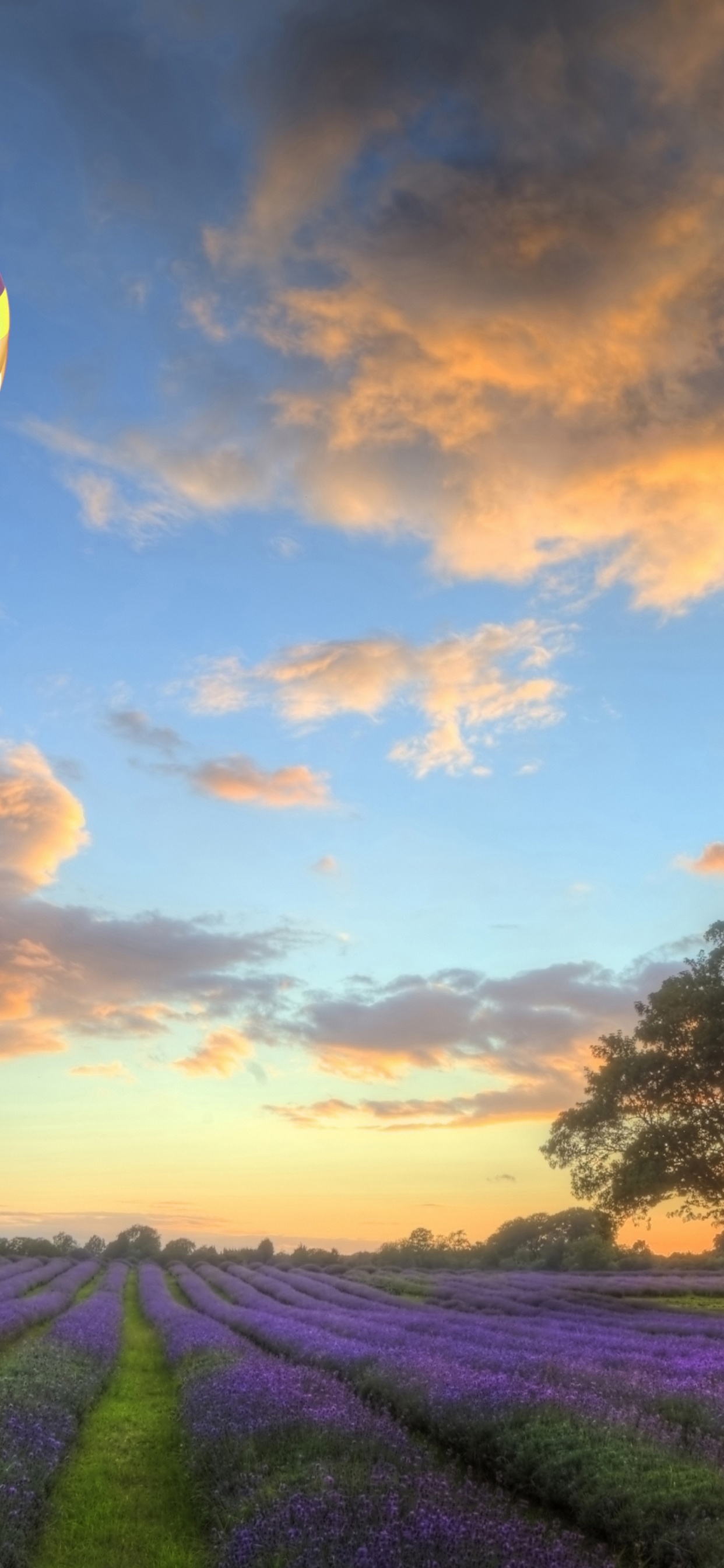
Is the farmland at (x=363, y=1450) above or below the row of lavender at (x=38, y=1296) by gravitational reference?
above

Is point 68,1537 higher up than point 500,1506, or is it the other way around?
point 500,1506

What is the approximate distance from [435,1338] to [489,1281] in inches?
799

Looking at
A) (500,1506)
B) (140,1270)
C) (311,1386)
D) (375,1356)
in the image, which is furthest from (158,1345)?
(140,1270)

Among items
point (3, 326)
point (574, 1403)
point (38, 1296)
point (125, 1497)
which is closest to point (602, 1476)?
point (574, 1403)

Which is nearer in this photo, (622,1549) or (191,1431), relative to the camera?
(622,1549)

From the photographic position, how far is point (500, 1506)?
743cm

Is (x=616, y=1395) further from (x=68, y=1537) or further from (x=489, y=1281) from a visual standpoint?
(x=489, y=1281)

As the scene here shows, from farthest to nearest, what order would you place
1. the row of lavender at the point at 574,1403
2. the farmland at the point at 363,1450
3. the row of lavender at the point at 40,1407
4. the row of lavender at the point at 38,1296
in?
the row of lavender at the point at 38,1296 < the row of lavender at the point at 40,1407 < the row of lavender at the point at 574,1403 < the farmland at the point at 363,1450

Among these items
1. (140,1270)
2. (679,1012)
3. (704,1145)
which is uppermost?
(679,1012)

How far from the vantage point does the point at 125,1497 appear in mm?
9344

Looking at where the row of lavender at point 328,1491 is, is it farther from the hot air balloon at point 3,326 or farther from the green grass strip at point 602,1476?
the hot air balloon at point 3,326

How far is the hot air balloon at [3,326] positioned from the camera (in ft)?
45.3

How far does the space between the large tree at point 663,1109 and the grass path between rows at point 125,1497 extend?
18608 mm

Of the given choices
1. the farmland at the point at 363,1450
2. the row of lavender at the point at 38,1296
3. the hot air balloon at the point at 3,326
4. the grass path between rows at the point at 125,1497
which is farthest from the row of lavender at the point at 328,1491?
the hot air balloon at the point at 3,326
